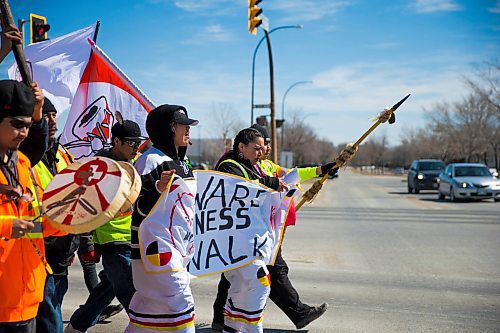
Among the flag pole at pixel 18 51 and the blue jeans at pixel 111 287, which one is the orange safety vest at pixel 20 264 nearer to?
the flag pole at pixel 18 51

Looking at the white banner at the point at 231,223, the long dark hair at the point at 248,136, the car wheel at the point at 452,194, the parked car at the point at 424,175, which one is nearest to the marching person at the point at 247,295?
the white banner at the point at 231,223

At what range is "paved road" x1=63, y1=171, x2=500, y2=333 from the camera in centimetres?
534

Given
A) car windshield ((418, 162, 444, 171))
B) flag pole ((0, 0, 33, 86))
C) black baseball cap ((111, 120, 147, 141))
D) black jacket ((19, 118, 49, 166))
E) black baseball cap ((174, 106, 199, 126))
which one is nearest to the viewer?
flag pole ((0, 0, 33, 86))

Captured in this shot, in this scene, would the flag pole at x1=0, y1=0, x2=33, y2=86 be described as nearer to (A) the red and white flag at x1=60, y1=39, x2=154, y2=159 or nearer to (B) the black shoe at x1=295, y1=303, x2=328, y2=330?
(A) the red and white flag at x1=60, y1=39, x2=154, y2=159

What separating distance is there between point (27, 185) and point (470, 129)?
64017 mm

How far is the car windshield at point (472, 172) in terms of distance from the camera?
69.2 feet

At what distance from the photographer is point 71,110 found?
5.82 meters

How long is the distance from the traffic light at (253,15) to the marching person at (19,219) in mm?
11574

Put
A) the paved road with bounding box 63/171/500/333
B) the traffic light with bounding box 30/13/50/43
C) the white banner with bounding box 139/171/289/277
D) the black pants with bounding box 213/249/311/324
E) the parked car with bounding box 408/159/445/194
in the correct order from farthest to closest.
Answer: the parked car with bounding box 408/159/445/194 → the traffic light with bounding box 30/13/50/43 → the paved road with bounding box 63/171/500/333 → the black pants with bounding box 213/249/311/324 → the white banner with bounding box 139/171/289/277

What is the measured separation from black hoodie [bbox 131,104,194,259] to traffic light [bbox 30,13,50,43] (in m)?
8.50

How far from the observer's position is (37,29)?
11.4m

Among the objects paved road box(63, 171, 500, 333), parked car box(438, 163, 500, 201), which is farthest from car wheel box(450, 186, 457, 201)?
paved road box(63, 171, 500, 333)

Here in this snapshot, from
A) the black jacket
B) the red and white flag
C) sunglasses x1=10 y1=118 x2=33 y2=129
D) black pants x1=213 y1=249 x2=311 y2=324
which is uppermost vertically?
the red and white flag

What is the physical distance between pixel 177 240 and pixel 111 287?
1549mm
